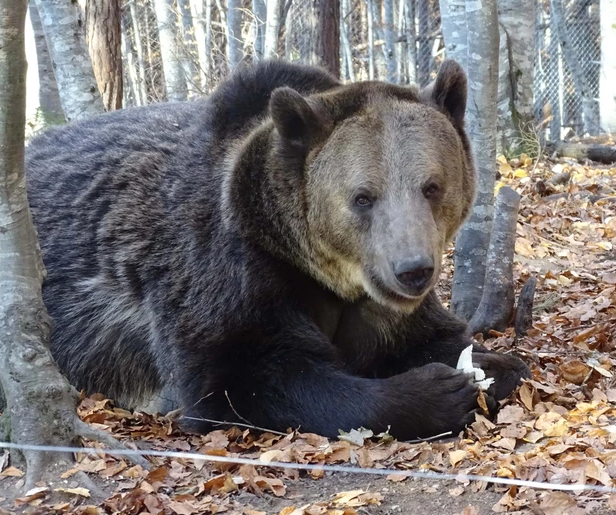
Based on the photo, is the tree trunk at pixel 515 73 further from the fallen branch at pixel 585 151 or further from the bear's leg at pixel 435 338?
the bear's leg at pixel 435 338

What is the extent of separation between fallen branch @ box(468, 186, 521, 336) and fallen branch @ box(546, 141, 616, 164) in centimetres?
627

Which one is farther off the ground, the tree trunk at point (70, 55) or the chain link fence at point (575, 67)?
the chain link fence at point (575, 67)

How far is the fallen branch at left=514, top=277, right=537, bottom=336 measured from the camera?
6602mm

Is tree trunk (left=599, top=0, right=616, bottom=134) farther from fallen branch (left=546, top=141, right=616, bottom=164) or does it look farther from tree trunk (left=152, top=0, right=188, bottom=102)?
tree trunk (left=152, top=0, right=188, bottom=102)

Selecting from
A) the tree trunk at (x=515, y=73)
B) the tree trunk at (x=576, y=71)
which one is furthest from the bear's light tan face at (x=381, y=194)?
the tree trunk at (x=576, y=71)

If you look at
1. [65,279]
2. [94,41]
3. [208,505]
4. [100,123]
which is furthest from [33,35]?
[208,505]

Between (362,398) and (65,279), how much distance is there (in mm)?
2400

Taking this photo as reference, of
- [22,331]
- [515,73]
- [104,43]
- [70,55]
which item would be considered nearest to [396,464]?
[22,331]

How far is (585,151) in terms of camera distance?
12.7 m

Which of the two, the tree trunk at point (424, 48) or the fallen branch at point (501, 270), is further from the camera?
the tree trunk at point (424, 48)

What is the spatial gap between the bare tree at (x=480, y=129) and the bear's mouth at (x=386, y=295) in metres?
1.82

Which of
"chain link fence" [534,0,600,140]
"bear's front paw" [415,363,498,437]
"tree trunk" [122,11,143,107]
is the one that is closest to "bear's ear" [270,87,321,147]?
"bear's front paw" [415,363,498,437]

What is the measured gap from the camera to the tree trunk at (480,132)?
21.8 ft

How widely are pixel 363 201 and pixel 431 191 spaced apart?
401 mm
